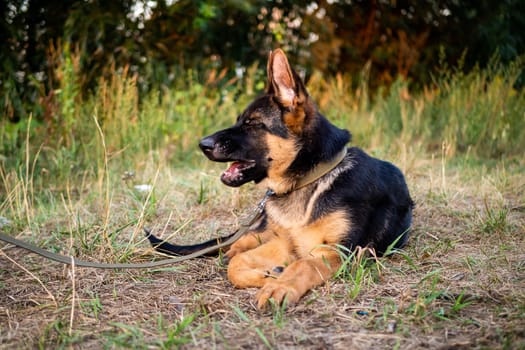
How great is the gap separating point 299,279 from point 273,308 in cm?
30

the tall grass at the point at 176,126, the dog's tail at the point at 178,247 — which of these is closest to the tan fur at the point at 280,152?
the dog's tail at the point at 178,247

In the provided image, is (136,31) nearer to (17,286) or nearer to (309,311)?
(17,286)

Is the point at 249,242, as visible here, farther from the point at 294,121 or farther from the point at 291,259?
the point at 294,121

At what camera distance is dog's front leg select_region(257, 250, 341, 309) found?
2.90m

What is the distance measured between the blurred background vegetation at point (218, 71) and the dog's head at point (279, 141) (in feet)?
4.48

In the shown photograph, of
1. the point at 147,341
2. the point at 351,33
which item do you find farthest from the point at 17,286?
the point at 351,33

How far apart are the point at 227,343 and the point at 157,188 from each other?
340 centimetres

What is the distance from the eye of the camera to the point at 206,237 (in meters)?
4.45

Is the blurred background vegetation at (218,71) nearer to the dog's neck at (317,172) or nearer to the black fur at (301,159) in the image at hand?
the black fur at (301,159)

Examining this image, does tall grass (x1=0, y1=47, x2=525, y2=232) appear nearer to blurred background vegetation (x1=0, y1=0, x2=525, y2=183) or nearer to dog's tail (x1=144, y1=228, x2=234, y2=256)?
blurred background vegetation (x1=0, y1=0, x2=525, y2=183)

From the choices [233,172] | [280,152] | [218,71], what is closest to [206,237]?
[233,172]

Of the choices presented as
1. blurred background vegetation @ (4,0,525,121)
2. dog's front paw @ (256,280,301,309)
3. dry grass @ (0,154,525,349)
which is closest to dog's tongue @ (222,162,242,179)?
dry grass @ (0,154,525,349)

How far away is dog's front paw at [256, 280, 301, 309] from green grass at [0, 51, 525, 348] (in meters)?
0.06

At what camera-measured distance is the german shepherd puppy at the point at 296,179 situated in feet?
11.6
